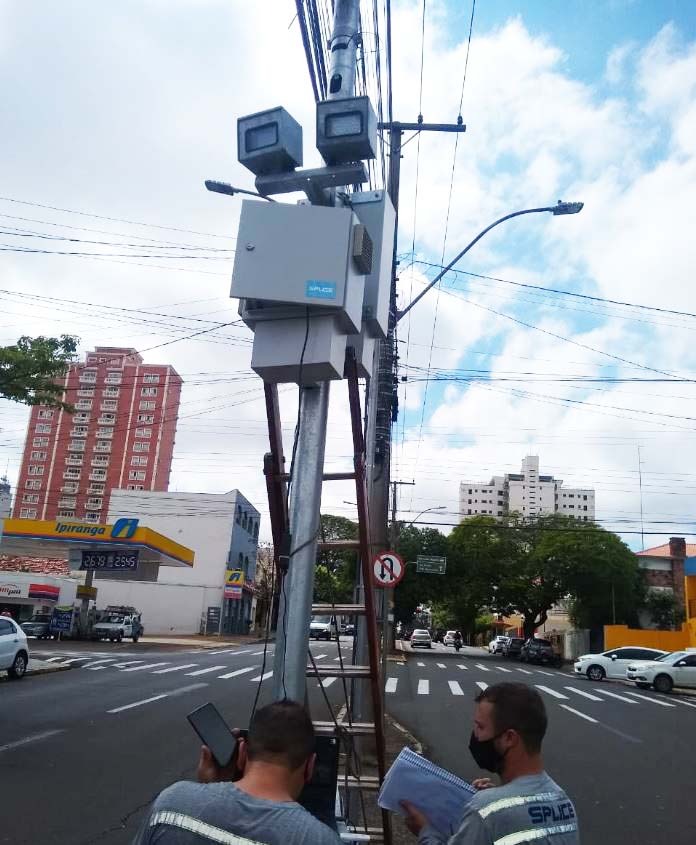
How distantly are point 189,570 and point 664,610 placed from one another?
1247 inches

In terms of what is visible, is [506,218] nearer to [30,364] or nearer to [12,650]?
[30,364]

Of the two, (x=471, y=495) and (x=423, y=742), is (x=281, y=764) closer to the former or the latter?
(x=423, y=742)

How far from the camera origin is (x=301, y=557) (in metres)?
3.58

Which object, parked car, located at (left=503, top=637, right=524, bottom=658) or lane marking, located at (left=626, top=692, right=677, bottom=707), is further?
parked car, located at (left=503, top=637, right=524, bottom=658)

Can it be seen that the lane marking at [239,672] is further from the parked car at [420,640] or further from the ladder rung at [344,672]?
the parked car at [420,640]

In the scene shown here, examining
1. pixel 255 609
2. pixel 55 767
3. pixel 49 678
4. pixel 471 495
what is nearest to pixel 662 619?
pixel 255 609

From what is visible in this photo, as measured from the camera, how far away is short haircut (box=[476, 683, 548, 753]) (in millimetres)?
2385

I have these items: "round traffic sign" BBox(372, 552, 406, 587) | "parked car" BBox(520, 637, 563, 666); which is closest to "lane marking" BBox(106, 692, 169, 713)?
"round traffic sign" BBox(372, 552, 406, 587)

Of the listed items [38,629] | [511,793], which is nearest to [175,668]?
[38,629]

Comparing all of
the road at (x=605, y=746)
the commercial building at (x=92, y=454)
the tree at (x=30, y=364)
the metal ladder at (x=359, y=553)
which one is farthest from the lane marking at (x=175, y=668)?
the commercial building at (x=92, y=454)

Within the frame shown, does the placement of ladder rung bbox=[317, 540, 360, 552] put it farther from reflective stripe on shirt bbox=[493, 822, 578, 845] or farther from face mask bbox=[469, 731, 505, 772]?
reflective stripe on shirt bbox=[493, 822, 578, 845]

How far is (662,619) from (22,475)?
273 ft

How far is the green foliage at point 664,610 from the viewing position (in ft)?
161

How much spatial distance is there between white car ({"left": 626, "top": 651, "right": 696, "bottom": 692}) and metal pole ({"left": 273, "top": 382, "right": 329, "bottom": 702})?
27.4 m
